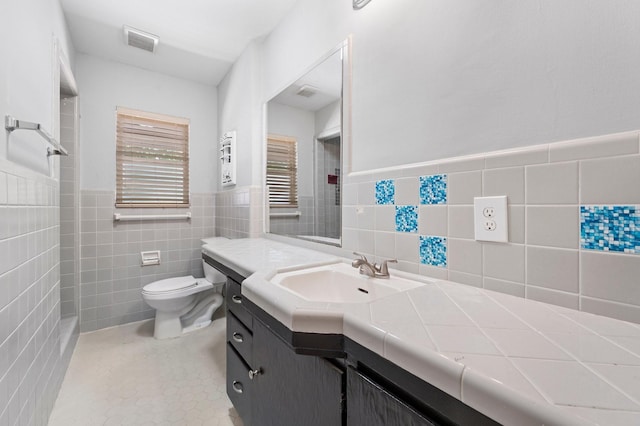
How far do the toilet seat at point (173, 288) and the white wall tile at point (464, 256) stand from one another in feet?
6.54

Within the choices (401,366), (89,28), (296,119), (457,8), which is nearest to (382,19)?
(457,8)

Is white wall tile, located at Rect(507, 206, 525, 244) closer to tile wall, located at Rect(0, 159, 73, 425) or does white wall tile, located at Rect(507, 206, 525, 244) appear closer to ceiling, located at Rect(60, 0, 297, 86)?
tile wall, located at Rect(0, 159, 73, 425)

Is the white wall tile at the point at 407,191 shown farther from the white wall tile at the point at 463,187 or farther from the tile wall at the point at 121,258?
the tile wall at the point at 121,258

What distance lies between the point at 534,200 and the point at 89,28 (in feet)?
9.58

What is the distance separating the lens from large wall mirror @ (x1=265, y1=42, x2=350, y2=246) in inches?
55.4

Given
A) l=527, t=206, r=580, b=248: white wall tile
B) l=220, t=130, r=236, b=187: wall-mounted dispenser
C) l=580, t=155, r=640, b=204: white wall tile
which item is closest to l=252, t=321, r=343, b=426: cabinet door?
l=527, t=206, r=580, b=248: white wall tile

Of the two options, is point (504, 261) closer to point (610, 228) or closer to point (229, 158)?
point (610, 228)

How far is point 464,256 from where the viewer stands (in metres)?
0.86

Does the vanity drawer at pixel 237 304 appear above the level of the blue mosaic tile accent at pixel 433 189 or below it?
below

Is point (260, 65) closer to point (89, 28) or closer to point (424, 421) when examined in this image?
point (89, 28)

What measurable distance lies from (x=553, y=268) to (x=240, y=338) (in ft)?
3.77

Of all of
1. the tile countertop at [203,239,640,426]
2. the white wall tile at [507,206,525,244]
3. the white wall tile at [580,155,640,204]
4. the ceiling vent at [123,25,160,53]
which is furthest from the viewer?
the ceiling vent at [123,25,160,53]

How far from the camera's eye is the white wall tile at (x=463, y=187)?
830mm

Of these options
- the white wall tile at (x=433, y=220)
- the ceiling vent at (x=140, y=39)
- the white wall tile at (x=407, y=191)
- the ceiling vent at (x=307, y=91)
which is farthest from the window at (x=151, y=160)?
the white wall tile at (x=433, y=220)
